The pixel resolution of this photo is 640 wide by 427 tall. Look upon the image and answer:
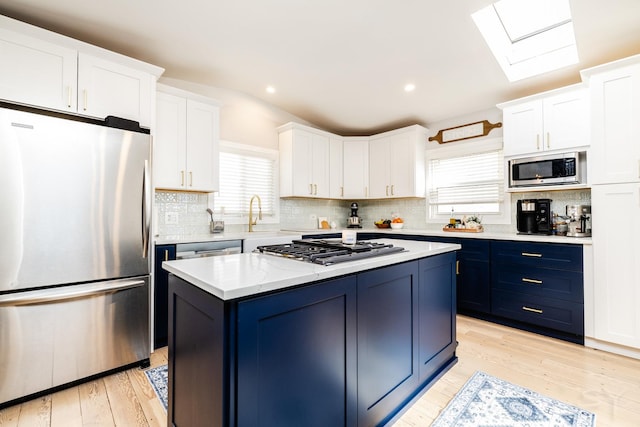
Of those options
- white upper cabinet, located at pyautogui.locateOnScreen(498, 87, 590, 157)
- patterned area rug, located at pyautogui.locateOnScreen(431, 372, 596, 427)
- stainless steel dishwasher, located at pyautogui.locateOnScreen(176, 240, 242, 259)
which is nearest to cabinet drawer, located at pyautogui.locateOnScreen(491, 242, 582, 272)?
white upper cabinet, located at pyautogui.locateOnScreen(498, 87, 590, 157)

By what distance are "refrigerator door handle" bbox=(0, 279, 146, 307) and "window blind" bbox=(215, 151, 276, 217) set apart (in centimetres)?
158

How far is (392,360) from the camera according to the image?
163 cm

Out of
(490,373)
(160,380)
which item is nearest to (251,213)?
(160,380)

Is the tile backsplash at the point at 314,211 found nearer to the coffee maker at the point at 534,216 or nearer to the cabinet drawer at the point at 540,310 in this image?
the coffee maker at the point at 534,216

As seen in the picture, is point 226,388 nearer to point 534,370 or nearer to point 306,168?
point 534,370

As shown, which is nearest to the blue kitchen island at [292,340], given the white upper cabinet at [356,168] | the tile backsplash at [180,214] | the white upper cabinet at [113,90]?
the white upper cabinet at [113,90]

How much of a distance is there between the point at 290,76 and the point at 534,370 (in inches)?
139

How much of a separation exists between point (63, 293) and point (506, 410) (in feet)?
9.31

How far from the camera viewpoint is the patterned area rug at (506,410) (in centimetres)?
163

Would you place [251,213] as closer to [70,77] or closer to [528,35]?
[70,77]

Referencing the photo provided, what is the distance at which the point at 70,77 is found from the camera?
6.86 feet

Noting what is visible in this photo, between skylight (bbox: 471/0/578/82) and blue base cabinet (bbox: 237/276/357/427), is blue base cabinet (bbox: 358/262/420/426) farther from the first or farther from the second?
skylight (bbox: 471/0/578/82)

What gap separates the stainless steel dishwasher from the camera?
2.57m

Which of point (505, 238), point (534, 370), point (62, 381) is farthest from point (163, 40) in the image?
point (534, 370)
